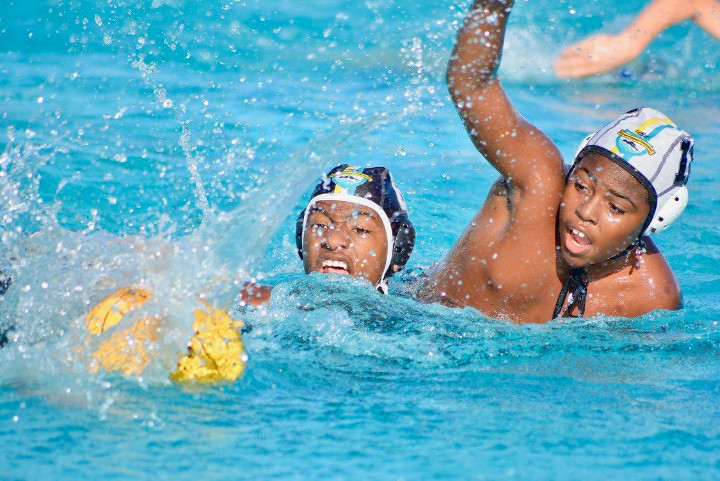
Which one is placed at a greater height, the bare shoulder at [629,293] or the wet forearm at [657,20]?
the wet forearm at [657,20]

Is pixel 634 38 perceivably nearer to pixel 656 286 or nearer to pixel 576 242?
pixel 656 286

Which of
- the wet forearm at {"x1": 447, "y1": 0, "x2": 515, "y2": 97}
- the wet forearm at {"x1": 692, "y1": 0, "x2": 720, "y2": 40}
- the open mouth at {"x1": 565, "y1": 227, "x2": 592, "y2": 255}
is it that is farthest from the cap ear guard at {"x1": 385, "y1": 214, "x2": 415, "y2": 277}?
the wet forearm at {"x1": 692, "y1": 0, "x2": 720, "y2": 40}

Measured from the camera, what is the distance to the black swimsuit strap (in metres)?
4.78

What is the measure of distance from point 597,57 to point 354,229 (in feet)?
25.5

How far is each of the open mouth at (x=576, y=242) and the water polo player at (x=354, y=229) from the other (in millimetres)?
1049

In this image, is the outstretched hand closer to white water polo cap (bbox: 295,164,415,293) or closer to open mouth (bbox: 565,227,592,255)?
white water polo cap (bbox: 295,164,415,293)

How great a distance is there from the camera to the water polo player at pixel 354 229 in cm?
496

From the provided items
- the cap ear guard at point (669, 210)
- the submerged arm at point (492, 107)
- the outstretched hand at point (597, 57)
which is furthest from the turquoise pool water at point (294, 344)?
the outstretched hand at point (597, 57)

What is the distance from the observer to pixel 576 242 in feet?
14.7

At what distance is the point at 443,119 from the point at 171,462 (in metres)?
7.09

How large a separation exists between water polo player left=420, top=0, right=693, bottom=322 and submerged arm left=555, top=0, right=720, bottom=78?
7.23 metres

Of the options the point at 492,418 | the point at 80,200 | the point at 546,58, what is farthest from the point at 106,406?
the point at 546,58

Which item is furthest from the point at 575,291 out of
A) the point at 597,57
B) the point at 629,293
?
the point at 597,57

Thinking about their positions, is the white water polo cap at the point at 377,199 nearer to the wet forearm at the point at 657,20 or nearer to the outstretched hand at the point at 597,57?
the outstretched hand at the point at 597,57
